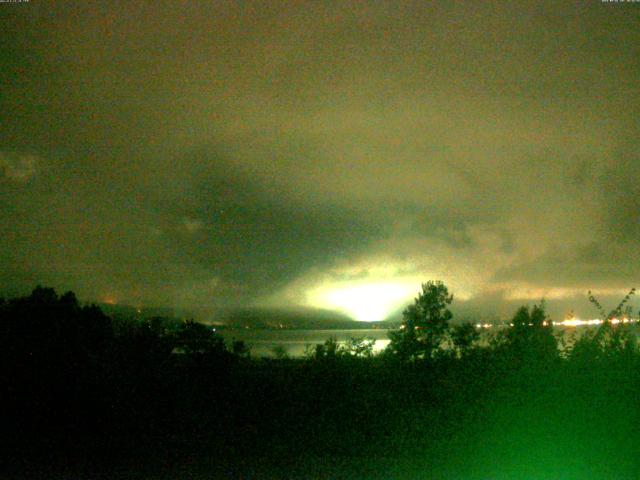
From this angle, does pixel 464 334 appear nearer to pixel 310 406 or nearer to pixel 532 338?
pixel 532 338

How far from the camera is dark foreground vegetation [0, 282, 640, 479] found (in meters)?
10.5

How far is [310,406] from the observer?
12922mm

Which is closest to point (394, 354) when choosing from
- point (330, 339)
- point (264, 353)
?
point (330, 339)

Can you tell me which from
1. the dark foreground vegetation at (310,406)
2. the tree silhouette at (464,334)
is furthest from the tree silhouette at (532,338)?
the tree silhouette at (464,334)

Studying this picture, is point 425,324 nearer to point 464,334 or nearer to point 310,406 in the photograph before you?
point 464,334

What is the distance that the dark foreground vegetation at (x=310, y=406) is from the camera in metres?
10.5

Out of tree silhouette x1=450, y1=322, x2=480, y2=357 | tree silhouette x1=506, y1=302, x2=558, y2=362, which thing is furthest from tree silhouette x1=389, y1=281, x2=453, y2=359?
tree silhouette x1=506, y1=302, x2=558, y2=362

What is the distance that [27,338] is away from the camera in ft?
45.4

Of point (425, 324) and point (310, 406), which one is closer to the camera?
point (310, 406)

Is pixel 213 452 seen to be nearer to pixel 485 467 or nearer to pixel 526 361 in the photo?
pixel 485 467

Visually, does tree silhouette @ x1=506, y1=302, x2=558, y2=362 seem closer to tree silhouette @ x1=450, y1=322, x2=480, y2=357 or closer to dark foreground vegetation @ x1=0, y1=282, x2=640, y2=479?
dark foreground vegetation @ x1=0, y1=282, x2=640, y2=479

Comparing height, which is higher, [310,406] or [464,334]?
[464,334]

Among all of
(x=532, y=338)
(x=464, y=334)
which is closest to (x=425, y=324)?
(x=464, y=334)

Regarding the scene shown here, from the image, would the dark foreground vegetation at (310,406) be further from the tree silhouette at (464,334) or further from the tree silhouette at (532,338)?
the tree silhouette at (464,334)
